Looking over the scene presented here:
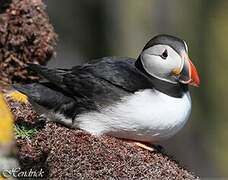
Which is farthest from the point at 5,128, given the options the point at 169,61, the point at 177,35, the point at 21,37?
the point at 177,35

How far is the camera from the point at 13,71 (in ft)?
20.1

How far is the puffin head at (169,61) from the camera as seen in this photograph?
16.7 ft

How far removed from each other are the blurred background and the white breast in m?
7.18

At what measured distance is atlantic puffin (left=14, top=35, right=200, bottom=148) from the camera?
5.01m

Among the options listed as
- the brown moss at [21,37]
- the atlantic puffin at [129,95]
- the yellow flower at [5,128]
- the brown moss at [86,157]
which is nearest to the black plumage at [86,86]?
the atlantic puffin at [129,95]

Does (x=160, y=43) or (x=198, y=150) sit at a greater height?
(x=160, y=43)

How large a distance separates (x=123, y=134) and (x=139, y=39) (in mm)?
7587

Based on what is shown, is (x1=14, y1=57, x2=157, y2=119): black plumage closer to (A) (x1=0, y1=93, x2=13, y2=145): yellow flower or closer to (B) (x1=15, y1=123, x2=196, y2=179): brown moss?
(B) (x1=15, y1=123, x2=196, y2=179): brown moss

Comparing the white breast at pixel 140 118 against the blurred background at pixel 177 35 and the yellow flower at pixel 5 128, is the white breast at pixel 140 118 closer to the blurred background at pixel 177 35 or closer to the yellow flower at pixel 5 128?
the yellow flower at pixel 5 128

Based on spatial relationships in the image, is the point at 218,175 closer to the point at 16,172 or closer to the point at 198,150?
the point at 198,150

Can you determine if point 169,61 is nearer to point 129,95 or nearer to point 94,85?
point 129,95

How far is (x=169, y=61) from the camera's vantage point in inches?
202

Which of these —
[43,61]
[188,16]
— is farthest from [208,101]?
[43,61]

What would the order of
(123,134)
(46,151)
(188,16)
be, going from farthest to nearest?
Result: (188,16) → (123,134) → (46,151)
